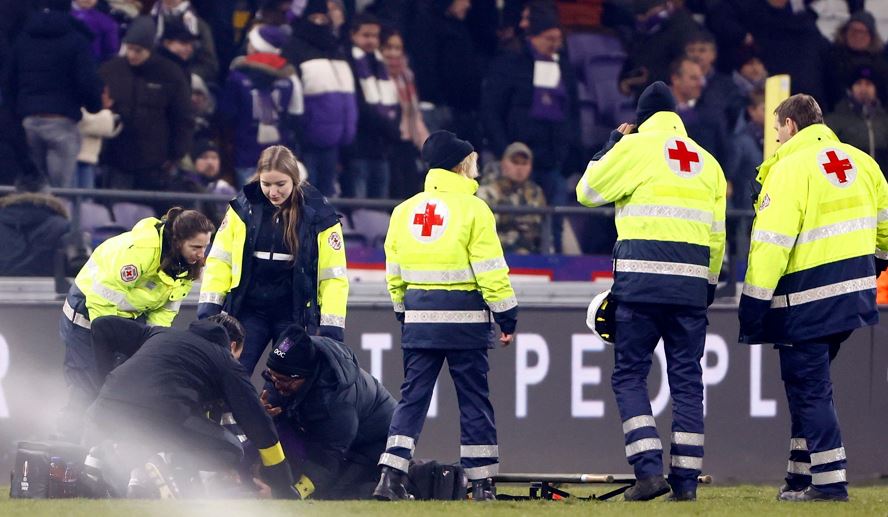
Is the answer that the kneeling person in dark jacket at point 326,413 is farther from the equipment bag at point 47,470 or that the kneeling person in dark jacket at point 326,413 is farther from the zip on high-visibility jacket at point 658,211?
the zip on high-visibility jacket at point 658,211

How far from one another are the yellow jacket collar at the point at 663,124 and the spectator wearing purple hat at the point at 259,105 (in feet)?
16.7

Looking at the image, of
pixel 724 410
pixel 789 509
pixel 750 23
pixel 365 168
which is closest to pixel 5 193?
pixel 365 168

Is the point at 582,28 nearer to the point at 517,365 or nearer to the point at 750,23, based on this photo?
the point at 750,23

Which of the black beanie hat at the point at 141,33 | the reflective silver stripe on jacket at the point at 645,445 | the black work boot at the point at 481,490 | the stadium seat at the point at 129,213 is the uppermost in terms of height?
the black beanie hat at the point at 141,33

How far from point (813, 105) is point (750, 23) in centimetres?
689

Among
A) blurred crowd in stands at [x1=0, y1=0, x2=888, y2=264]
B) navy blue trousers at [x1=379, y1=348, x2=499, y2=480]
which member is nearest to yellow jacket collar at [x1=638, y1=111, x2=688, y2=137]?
navy blue trousers at [x1=379, y1=348, x2=499, y2=480]

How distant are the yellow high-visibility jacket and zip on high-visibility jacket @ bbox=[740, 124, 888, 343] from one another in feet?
7.56

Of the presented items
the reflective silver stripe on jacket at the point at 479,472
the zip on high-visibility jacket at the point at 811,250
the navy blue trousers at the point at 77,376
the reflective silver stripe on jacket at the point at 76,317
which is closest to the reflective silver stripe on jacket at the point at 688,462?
the zip on high-visibility jacket at the point at 811,250

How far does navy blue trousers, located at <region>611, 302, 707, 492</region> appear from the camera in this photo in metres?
8.37

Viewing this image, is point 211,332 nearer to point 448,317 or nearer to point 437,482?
point 448,317

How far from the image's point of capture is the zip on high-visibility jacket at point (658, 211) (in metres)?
8.38

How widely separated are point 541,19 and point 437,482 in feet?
21.1

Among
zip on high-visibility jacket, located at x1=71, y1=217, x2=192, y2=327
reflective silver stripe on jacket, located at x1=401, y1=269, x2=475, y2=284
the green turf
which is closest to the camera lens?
the green turf

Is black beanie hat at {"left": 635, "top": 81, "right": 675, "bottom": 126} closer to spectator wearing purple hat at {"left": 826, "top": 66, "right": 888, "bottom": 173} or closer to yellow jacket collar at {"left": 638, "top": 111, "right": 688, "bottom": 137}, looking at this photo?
yellow jacket collar at {"left": 638, "top": 111, "right": 688, "bottom": 137}
